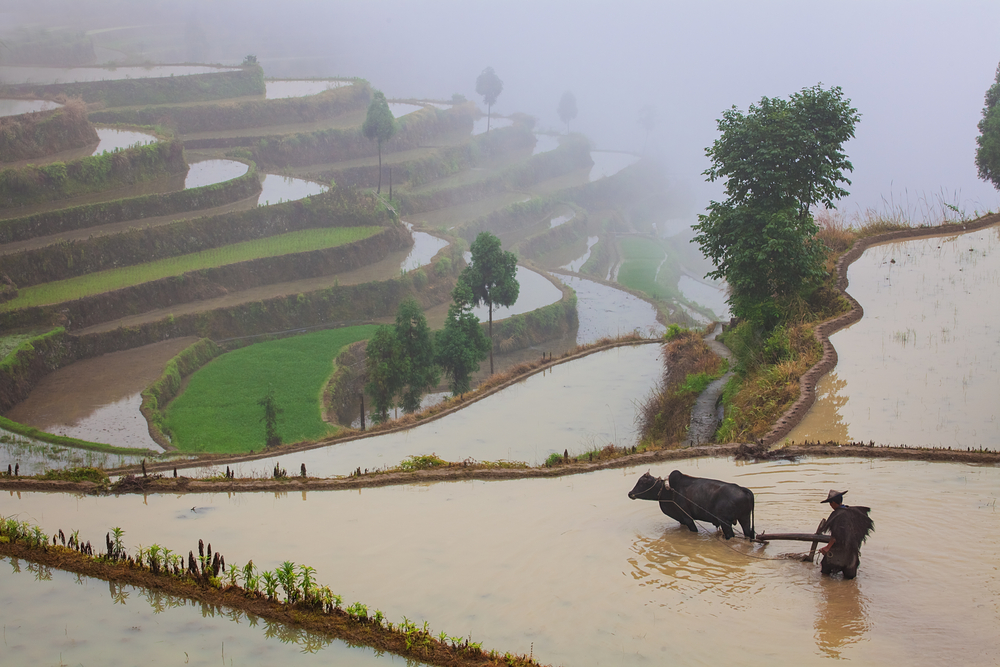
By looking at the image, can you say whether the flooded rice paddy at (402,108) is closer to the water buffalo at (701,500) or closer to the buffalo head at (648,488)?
the buffalo head at (648,488)

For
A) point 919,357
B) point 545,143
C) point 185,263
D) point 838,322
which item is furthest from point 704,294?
point 919,357

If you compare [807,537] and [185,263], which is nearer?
[807,537]

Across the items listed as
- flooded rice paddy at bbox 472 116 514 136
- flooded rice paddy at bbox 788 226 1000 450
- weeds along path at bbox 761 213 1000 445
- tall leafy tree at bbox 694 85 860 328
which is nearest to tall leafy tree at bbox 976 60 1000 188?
weeds along path at bbox 761 213 1000 445

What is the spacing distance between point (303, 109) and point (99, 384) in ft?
105

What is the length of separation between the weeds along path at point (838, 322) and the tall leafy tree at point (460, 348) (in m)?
9.30

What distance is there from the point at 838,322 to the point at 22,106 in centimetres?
3663

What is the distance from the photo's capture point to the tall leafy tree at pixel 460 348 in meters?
21.0

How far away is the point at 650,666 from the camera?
5609 mm

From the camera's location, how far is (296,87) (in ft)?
181

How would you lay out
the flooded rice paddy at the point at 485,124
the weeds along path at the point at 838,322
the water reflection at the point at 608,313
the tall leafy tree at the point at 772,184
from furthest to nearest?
the flooded rice paddy at the point at 485,124 < the water reflection at the point at 608,313 < the tall leafy tree at the point at 772,184 < the weeds along path at the point at 838,322

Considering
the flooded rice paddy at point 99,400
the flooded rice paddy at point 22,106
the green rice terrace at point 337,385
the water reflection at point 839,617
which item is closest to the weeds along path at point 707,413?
the green rice terrace at point 337,385

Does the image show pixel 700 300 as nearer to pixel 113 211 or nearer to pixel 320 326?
pixel 320 326

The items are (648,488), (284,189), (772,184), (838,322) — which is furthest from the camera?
(284,189)

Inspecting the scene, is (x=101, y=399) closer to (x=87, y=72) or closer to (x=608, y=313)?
(x=608, y=313)
